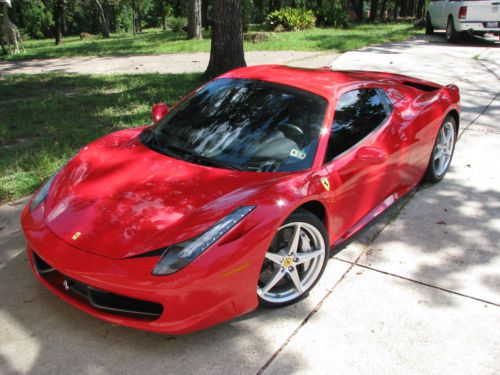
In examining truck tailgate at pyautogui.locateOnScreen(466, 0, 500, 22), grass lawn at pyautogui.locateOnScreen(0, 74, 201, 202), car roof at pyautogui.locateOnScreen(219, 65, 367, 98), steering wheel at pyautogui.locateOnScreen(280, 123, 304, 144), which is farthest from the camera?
truck tailgate at pyautogui.locateOnScreen(466, 0, 500, 22)

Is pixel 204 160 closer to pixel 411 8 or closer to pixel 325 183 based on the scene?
pixel 325 183

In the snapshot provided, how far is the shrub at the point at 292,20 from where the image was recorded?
1886 cm

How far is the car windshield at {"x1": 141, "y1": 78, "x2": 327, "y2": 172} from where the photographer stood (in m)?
2.94

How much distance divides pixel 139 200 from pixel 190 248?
0.51 meters

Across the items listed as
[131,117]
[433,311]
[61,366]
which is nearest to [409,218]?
[433,311]

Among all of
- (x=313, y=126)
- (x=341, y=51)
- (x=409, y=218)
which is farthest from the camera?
(x=341, y=51)

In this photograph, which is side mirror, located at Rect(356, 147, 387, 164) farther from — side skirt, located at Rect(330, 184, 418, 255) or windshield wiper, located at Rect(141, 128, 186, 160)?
windshield wiper, located at Rect(141, 128, 186, 160)

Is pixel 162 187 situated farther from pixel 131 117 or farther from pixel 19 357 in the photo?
pixel 131 117

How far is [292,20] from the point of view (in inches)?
742

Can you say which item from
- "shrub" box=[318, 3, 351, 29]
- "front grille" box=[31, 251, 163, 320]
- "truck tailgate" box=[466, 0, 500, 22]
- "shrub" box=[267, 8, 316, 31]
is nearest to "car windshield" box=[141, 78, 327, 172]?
"front grille" box=[31, 251, 163, 320]

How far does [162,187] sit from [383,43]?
12.5 metres

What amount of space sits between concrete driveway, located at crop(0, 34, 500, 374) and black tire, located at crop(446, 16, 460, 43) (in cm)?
1127

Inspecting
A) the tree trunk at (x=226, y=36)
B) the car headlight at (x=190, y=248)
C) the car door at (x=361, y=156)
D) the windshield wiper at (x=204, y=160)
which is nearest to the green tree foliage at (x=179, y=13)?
the tree trunk at (x=226, y=36)

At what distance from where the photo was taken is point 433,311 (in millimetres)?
2795
